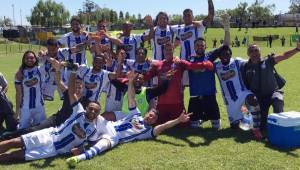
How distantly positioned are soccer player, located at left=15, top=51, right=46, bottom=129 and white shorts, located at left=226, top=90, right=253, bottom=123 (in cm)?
A: 367

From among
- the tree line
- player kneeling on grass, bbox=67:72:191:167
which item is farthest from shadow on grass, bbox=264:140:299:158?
the tree line

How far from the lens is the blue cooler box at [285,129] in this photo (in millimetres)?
7668

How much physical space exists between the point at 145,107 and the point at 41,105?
2041mm

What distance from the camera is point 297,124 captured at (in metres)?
7.68

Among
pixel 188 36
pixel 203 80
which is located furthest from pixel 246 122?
pixel 188 36

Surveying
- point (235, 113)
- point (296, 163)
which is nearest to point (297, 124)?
point (296, 163)

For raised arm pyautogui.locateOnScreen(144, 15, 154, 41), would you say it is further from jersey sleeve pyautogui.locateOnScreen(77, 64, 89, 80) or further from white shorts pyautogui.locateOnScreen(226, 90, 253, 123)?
white shorts pyautogui.locateOnScreen(226, 90, 253, 123)

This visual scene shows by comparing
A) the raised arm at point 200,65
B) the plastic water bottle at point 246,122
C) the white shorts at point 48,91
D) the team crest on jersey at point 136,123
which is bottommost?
the plastic water bottle at point 246,122

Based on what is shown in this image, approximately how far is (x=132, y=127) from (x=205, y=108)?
184 cm

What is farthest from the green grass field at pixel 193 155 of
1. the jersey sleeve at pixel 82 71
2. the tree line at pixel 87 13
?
the tree line at pixel 87 13

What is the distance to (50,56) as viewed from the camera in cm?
1030

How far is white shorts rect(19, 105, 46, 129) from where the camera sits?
905 cm

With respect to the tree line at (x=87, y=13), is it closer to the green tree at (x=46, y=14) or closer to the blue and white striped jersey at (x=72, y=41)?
the green tree at (x=46, y=14)

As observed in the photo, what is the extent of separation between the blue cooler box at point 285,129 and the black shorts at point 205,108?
5.48 feet
